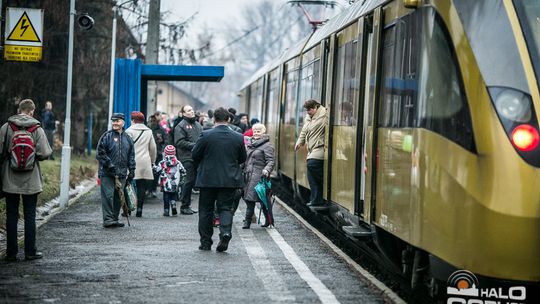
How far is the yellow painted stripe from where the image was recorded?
7.81 metres

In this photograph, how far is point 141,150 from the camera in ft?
59.2

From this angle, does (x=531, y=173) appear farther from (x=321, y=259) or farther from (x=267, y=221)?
(x=267, y=221)

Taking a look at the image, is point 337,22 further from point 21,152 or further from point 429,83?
point 429,83

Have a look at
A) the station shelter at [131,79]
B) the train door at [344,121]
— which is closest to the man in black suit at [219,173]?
the train door at [344,121]

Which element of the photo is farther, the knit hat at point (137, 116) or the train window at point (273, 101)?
the train window at point (273, 101)

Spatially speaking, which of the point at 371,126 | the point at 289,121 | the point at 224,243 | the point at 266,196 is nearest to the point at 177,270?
the point at 224,243

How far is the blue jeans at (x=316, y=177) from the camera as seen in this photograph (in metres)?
15.5

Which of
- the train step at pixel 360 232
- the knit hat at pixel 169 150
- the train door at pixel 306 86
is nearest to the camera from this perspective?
the train step at pixel 360 232

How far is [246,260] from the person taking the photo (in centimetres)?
1222

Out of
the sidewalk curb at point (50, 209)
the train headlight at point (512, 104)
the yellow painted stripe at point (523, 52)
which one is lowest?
the sidewalk curb at point (50, 209)

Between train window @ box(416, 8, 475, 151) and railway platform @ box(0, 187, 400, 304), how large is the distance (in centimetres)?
181

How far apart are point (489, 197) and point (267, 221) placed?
8686 mm

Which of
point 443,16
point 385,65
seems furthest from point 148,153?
point 443,16

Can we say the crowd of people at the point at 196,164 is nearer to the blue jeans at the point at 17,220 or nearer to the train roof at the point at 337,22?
the train roof at the point at 337,22
